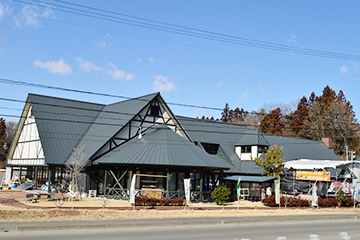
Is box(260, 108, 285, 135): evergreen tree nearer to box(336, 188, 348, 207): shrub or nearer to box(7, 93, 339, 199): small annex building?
box(7, 93, 339, 199): small annex building

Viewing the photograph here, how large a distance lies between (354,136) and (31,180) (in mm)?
57108

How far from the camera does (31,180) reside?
42.1 meters

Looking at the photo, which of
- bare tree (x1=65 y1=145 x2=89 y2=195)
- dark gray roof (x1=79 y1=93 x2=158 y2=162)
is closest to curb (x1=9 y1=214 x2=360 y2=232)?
bare tree (x1=65 y1=145 x2=89 y2=195)

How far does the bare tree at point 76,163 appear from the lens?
30291mm

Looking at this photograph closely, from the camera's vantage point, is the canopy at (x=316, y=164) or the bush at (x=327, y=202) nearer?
the bush at (x=327, y=202)

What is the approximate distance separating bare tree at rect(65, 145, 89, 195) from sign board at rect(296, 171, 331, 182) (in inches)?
790

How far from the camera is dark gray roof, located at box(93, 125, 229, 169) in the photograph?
96.6ft

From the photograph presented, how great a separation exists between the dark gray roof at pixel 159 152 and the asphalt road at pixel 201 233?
11.7 m

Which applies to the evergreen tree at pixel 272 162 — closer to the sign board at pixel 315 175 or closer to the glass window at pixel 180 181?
the sign board at pixel 315 175

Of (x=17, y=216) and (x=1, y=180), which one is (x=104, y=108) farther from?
(x=17, y=216)

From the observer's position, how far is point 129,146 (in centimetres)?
3256

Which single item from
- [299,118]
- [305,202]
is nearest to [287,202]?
[305,202]

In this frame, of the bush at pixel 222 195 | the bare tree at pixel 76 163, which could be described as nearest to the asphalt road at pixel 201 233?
the bush at pixel 222 195

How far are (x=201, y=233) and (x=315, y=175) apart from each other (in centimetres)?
2209
